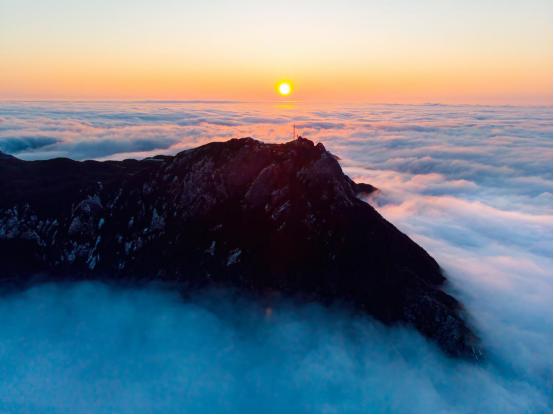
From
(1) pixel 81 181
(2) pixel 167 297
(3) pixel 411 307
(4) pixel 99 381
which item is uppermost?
(1) pixel 81 181

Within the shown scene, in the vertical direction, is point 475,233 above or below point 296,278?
below

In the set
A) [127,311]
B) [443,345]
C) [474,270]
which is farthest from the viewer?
[474,270]

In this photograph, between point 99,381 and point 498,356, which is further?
point 498,356

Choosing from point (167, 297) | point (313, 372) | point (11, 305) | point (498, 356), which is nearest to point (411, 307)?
point (498, 356)

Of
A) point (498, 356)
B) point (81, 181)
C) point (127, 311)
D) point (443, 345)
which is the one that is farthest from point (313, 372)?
point (81, 181)

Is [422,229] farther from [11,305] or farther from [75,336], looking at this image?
[11,305]

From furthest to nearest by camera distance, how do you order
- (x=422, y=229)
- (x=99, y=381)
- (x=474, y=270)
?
(x=422, y=229) → (x=474, y=270) → (x=99, y=381)
